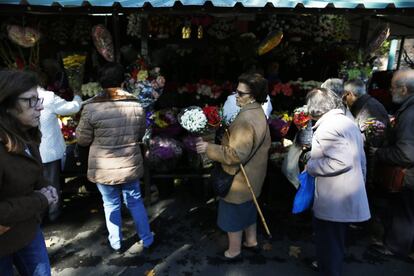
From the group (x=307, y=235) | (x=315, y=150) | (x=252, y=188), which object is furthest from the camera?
(x=307, y=235)

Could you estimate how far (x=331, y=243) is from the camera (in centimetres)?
296

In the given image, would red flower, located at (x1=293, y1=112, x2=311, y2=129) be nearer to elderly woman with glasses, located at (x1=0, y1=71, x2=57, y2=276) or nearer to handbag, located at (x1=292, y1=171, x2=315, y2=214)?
handbag, located at (x1=292, y1=171, x2=315, y2=214)

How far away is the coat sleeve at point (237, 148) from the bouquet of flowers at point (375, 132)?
1.65 meters

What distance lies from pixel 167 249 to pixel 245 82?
2.05 metres

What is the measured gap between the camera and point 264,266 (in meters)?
3.57

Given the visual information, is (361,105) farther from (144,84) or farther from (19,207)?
(19,207)

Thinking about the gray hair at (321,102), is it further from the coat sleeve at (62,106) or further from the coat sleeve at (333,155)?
the coat sleeve at (62,106)

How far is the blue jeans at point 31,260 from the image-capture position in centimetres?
211

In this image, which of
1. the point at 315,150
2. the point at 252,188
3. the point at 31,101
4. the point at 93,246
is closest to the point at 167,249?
the point at 93,246

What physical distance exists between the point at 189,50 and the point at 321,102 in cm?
405

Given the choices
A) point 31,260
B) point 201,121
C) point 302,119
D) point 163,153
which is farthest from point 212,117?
point 31,260

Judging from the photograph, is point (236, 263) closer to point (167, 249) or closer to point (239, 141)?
point (167, 249)

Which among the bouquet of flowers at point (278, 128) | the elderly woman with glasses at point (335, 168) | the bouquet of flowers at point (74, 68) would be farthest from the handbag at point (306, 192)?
the bouquet of flowers at point (74, 68)

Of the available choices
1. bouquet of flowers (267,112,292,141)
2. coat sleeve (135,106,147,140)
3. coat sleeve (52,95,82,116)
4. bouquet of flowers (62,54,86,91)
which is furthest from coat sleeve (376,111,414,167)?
bouquet of flowers (62,54,86,91)
